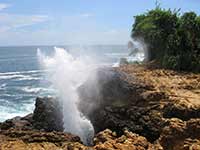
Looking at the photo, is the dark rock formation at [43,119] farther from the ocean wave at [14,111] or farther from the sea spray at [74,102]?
the ocean wave at [14,111]

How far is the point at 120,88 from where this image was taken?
87.8 feet

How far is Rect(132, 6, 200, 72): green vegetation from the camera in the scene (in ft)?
119

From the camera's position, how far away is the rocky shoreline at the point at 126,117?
1977 cm

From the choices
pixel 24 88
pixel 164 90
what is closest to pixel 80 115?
pixel 164 90

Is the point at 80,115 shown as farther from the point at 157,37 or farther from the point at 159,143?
the point at 157,37

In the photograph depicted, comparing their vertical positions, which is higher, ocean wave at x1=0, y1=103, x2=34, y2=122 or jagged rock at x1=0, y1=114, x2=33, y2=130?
jagged rock at x1=0, y1=114, x2=33, y2=130

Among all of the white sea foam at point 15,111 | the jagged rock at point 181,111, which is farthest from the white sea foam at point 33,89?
the jagged rock at point 181,111

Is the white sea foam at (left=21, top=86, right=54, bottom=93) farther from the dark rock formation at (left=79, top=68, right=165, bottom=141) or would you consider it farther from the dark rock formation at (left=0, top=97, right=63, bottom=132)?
the dark rock formation at (left=0, top=97, right=63, bottom=132)

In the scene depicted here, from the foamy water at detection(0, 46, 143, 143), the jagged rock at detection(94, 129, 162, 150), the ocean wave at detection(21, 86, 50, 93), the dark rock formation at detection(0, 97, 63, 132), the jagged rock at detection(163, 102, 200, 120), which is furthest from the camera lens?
the ocean wave at detection(21, 86, 50, 93)

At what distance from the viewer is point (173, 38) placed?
1528 inches

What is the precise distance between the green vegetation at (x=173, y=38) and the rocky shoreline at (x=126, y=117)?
12.9 feet

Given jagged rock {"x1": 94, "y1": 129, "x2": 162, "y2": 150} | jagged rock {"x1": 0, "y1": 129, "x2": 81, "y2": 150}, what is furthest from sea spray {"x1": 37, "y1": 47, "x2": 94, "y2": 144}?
jagged rock {"x1": 94, "y1": 129, "x2": 162, "y2": 150}

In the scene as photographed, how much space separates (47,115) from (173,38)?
1573 cm

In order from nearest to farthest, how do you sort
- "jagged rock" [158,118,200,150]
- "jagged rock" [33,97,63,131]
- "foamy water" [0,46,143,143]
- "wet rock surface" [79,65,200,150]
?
"jagged rock" [158,118,200,150], "wet rock surface" [79,65,200,150], "jagged rock" [33,97,63,131], "foamy water" [0,46,143,143]
